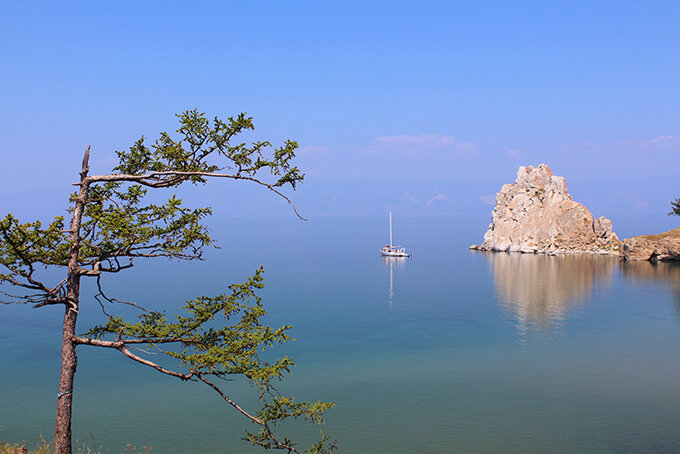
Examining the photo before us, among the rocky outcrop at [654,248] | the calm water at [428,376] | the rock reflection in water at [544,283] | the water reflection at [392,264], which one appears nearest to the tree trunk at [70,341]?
the calm water at [428,376]

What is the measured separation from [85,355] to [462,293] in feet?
178

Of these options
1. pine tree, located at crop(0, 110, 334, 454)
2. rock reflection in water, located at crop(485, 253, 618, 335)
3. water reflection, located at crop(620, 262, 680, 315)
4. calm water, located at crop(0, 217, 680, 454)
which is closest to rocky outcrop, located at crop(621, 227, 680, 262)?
water reflection, located at crop(620, 262, 680, 315)

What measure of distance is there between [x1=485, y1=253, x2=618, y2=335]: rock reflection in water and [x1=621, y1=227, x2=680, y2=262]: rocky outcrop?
4.20 meters

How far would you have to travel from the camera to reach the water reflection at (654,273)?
86.9 metres

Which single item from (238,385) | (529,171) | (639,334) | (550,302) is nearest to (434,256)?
(529,171)

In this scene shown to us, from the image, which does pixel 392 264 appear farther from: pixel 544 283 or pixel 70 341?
pixel 70 341

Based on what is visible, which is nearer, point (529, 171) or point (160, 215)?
point (160, 215)

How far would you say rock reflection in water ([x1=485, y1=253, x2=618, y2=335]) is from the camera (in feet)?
208

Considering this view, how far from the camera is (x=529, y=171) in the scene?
146m

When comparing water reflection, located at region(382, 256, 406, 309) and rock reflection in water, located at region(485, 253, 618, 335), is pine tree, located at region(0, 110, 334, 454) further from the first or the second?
water reflection, located at region(382, 256, 406, 309)

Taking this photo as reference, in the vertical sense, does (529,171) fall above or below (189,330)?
above

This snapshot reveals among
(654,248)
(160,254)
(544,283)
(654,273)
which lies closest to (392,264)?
(544,283)

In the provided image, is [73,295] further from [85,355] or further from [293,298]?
[293,298]

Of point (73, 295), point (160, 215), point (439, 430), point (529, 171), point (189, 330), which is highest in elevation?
point (529, 171)
